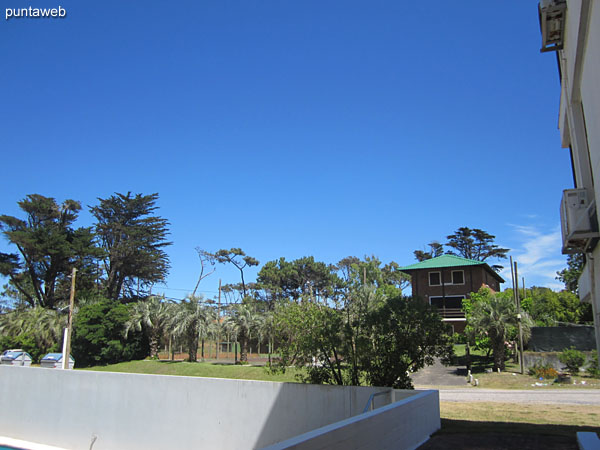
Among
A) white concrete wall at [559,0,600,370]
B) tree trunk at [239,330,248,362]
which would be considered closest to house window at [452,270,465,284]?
tree trunk at [239,330,248,362]

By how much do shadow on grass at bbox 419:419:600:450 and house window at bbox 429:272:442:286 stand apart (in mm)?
35020

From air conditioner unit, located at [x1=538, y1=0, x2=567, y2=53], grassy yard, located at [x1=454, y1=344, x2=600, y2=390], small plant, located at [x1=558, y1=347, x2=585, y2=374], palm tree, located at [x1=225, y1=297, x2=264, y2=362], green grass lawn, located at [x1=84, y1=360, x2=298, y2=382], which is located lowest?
green grass lawn, located at [x1=84, y1=360, x2=298, y2=382]

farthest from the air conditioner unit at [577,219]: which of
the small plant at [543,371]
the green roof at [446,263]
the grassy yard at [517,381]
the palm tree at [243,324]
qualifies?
the green roof at [446,263]

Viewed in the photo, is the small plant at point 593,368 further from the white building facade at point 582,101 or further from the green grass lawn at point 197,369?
the green grass lawn at point 197,369

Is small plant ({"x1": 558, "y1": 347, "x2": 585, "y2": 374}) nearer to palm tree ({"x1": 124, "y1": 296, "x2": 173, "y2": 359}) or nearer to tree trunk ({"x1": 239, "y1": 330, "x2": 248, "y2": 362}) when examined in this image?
tree trunk ({"x1": 239, "y1": 330, "x2": 248, "y2": 362})

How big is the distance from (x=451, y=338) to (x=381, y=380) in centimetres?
234

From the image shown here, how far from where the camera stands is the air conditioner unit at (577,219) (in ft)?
28.4

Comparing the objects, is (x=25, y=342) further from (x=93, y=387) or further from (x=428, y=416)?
(x=428, y=416)

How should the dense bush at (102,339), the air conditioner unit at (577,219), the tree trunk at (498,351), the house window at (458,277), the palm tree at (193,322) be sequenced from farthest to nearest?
the house window at (458,277), the dense bush at (102,339), the palm tree at (193,322), the tree trunk at (498,351), the air conditioner unit at (577,219)

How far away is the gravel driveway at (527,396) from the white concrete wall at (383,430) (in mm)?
8892

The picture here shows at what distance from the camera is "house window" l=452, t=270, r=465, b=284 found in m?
43.9

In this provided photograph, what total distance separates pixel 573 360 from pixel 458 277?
19.7 m

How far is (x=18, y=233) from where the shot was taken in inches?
1988

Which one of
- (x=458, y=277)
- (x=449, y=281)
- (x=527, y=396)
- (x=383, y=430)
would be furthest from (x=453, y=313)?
(x=383, y=430)
